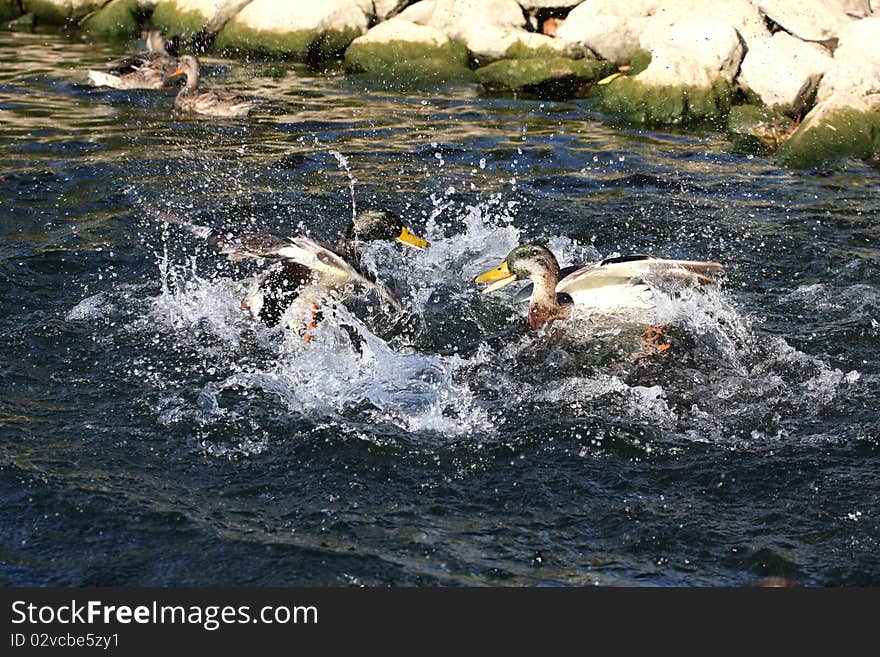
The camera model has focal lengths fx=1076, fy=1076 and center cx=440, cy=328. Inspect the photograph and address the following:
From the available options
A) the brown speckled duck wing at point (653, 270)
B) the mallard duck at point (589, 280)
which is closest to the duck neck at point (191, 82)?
the mallard duck at point (589, 280)

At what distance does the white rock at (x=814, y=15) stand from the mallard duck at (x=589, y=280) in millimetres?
5729

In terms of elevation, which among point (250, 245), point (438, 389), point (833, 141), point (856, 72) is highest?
point (856, 72)

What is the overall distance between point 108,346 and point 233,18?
9418 mm

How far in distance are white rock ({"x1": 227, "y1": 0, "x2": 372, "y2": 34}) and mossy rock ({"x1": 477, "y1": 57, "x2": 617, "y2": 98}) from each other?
2.44 meters

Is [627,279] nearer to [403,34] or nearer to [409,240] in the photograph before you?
[409,240]

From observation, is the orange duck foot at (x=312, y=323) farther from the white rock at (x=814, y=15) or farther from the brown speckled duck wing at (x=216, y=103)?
the white rock at (x=814, y=15)

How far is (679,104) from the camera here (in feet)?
36.4

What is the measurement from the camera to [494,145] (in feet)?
34.5

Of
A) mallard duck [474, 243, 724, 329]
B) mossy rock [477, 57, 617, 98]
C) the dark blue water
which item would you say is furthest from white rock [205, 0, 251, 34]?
mallard duck [474, 243, 724, 329]

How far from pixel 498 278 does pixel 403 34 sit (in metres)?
6.99

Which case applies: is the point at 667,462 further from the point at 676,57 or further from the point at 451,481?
the point at 676,57

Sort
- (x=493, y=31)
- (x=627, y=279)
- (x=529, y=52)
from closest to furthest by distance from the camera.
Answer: (x=627, y=279) → (x=529, y=52) → (x=493, y=31)

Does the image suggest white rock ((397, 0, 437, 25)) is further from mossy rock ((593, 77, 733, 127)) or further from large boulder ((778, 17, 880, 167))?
large boulder ((778, 17, 880, 167))

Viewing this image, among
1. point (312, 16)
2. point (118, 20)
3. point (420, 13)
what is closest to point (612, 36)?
point (420, 13)
